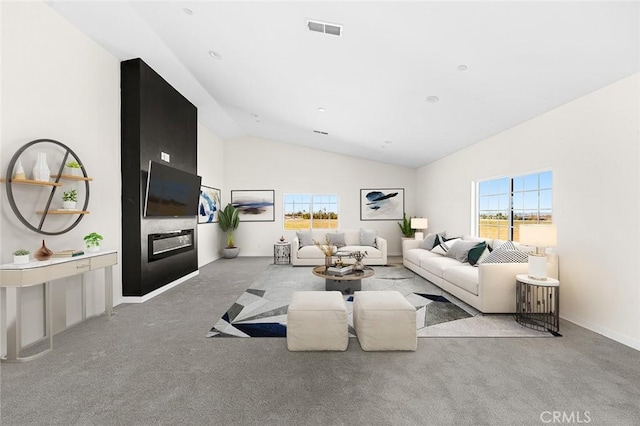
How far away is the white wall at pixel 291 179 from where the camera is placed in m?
8.08

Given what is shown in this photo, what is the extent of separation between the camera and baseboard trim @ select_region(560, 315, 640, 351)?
259cm

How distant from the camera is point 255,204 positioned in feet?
26.5

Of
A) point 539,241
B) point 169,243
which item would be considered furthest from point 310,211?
point 539,241

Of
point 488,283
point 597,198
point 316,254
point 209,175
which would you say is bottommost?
point 316,254

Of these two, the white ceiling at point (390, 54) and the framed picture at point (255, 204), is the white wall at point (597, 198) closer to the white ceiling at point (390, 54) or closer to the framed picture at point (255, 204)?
the white ceiling at point (390, 54)

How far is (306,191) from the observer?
811cm

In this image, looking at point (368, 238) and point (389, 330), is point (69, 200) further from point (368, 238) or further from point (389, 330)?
point (368, 238)

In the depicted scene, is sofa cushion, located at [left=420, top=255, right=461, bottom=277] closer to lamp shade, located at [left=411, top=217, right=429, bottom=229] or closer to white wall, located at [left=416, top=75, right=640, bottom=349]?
white wall, located at [left=416, top=75, right=640, bottom=349]

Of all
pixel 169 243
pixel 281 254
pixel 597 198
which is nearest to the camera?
pixel 597 198

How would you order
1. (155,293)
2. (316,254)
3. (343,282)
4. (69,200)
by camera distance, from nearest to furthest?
(69,200) < (155,293) < (343,282) < (316,254)

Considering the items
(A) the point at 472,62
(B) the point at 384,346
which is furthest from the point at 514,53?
(B) the point at 384,346

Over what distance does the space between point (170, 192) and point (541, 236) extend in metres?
5.21

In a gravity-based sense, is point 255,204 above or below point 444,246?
above

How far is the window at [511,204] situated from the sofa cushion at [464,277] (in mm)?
1072
